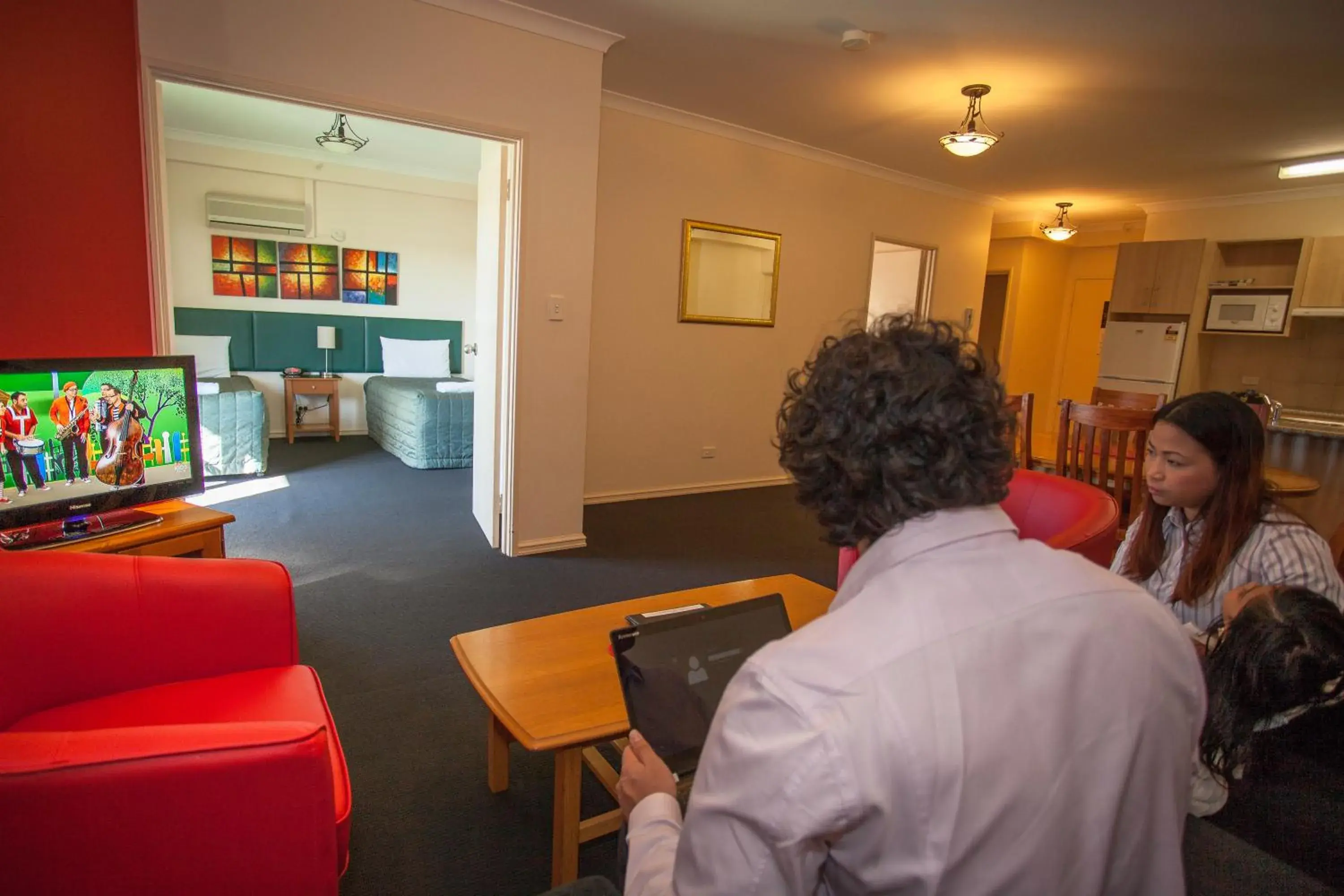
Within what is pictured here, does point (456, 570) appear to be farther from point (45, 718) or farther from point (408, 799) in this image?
point (45, 718)

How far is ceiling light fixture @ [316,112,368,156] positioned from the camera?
5059 mm

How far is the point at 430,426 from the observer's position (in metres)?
5.23

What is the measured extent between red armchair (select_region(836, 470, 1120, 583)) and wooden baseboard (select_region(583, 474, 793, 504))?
200cm

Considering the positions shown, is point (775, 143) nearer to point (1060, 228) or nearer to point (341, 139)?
point (1060, 228)

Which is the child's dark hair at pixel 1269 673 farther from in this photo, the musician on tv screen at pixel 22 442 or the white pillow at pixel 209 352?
the white pillow at pixel 209 352

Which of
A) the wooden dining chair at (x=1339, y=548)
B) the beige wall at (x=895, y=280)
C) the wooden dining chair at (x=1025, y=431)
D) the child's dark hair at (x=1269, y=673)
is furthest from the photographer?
the beige wall at (x=895, y=280)

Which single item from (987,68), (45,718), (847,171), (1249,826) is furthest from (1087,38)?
(45,718)

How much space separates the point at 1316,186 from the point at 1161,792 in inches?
262

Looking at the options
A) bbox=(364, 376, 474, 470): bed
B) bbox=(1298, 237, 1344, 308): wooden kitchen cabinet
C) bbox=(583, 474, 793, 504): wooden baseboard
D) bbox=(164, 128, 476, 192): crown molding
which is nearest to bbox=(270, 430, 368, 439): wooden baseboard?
bbox=(364, 376, 474, 470): bed

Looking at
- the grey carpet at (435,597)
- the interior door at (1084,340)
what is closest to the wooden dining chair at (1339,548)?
the grey carpet at (435,597)

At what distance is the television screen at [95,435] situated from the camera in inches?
72.1

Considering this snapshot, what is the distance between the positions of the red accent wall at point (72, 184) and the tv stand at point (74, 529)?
60cm

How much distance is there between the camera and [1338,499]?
352cm

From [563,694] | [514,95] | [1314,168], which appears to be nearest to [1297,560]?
[563,694]
